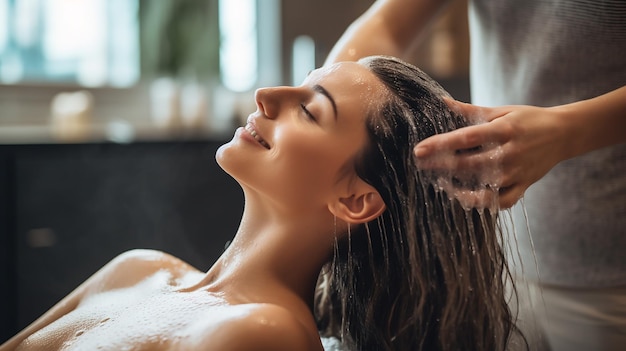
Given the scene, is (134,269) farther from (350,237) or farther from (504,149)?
(504,149)

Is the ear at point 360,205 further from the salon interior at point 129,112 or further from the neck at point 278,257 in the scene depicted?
the salon interior at point 129,112

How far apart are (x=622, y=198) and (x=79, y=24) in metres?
2.70

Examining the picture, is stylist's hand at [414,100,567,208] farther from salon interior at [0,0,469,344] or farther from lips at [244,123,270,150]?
salon interior at [0,0,469,344]

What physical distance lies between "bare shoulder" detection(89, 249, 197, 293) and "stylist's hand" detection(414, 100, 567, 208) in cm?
64

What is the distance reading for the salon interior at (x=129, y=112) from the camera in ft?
8.55

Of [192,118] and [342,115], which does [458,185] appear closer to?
[342,115]

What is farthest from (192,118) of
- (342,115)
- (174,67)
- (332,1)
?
(342,115)

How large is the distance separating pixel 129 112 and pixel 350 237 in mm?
2468

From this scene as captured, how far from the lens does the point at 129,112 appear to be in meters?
3.45

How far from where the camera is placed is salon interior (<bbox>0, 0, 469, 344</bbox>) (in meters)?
2.61

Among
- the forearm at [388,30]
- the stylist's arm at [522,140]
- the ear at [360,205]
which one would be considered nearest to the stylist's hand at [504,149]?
the stylist's arm at [522,140]

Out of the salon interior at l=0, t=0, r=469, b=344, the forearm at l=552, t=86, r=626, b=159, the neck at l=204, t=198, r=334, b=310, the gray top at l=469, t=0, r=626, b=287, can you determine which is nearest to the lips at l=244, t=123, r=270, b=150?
the neck at l=204, t=198, r=334, b=310

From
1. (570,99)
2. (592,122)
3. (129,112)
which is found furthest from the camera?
(129,112)

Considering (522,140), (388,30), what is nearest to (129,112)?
(388,30)
